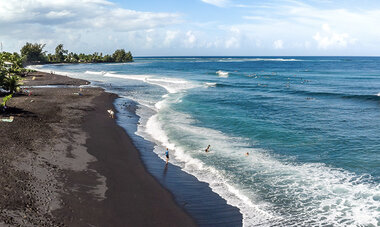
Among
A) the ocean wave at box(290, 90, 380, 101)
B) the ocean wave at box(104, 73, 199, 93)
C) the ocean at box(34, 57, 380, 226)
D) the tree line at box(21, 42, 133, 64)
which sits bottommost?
the ocean at box(34, 57, 380, 226)

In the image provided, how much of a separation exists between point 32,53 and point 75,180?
16779 centimetres

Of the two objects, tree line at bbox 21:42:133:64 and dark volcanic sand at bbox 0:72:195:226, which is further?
tree line at bbox 21:42:133:64

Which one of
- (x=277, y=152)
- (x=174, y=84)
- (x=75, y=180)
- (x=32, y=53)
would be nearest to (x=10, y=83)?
(x=75, y=180)

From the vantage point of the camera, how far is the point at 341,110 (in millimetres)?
39500

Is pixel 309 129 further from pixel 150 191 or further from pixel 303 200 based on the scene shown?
pixel 150 191

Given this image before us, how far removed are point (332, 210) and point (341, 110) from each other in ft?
92.6

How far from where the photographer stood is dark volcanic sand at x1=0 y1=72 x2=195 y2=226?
42.2 feet

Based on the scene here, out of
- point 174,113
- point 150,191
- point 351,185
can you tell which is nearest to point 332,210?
point 351,185

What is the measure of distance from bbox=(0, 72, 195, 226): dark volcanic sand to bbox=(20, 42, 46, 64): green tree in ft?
491

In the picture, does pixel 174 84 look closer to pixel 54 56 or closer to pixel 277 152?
pixel 277 152

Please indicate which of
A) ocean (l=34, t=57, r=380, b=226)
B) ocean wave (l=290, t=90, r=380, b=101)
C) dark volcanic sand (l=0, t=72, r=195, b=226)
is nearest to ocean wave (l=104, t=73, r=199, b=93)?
ocean (l=34, t=57, r=380, b=226)

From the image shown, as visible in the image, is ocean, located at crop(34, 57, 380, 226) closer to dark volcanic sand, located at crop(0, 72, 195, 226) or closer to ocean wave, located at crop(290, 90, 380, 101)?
ocean wave, located at crop(290, 90, 380, 101)

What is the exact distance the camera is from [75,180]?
1631cm

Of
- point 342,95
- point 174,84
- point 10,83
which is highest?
point 10,83
